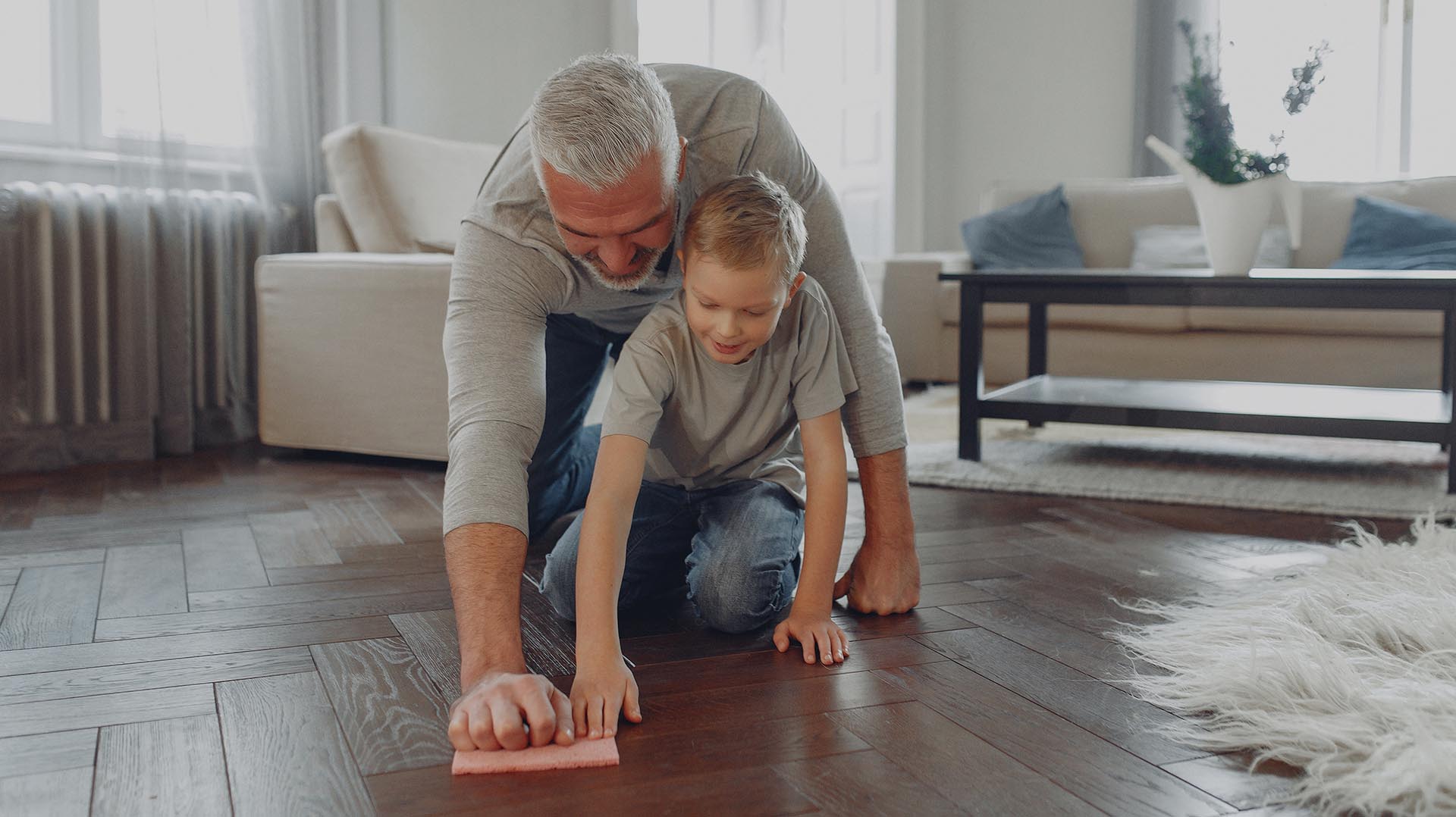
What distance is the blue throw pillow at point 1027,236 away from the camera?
12.6 ft

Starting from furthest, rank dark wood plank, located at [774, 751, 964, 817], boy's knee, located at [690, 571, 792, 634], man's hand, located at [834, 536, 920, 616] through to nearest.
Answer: man's hand, located at [834, 536, 920, 616] < boy's knee, located at [690, 571, 792, 634] < dark wood plank, located at [774, 751, 964, 817]

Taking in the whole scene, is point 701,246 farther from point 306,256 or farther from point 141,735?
point 306,256

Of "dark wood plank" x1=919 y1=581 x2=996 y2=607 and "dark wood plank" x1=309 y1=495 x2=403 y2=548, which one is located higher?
"dark wood plank" x1=919 y1=581 x2=996 y2=607

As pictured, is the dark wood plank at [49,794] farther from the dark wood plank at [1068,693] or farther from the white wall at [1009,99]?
the white wall at [1009,99]

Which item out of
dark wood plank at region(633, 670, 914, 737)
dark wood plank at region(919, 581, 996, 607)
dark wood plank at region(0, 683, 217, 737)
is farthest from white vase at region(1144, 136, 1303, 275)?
dark wood plank at region(0, 683, 217, 737)

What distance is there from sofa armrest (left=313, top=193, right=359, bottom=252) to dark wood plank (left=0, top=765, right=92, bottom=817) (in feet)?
7.02

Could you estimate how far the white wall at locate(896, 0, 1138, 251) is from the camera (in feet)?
16.3

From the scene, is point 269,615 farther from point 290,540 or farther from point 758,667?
point 758,667

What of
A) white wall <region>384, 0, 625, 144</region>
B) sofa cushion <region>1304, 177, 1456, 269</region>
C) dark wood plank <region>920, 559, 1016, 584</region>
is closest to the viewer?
dark wood plank <region>920, 559, 1016, 584</region>

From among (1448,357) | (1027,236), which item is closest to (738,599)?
(1448,357)

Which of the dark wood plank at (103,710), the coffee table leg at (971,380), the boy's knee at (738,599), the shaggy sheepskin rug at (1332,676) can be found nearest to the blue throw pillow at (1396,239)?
the coffee table leg at (971,380)

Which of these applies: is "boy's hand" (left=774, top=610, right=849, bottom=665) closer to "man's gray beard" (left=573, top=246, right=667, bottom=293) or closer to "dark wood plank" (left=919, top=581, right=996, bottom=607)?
"dark wood plank" (left=919, top=581, right=996, bottom=607)

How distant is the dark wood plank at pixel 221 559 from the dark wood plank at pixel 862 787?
1.00m

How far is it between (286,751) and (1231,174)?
2.33 metres
